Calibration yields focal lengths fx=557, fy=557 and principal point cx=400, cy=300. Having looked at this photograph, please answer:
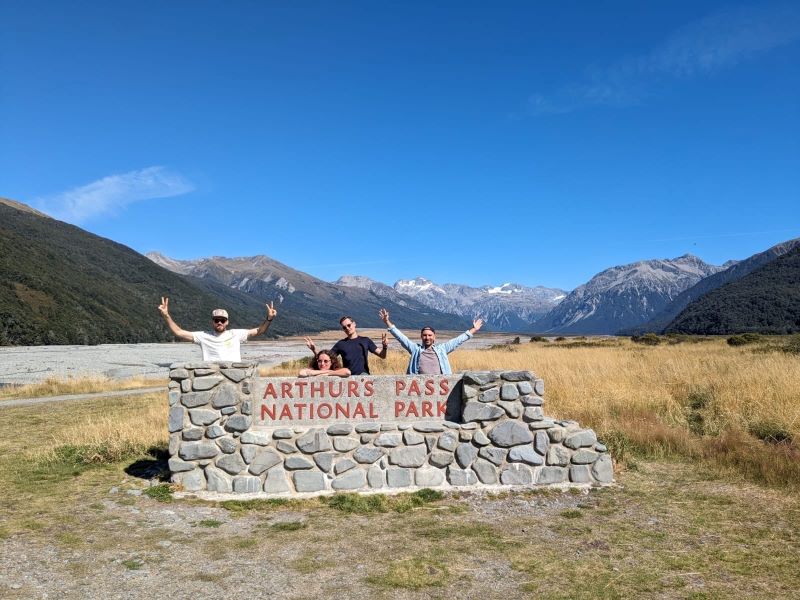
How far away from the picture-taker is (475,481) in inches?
295

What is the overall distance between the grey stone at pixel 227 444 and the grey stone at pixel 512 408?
3.57 metres

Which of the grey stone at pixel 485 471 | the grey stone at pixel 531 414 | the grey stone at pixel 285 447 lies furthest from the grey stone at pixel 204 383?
the grey stone at pixel 531 414

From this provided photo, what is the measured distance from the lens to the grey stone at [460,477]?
7.46 metres

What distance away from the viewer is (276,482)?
23.8 feet

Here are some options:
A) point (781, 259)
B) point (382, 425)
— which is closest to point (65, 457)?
point (382, 425)

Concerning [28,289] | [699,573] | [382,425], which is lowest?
[699,573]

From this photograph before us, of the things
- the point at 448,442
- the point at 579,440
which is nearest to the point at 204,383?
the point at 448,442

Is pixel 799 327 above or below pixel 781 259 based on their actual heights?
below

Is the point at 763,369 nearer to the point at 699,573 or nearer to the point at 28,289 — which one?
the point at 699,573

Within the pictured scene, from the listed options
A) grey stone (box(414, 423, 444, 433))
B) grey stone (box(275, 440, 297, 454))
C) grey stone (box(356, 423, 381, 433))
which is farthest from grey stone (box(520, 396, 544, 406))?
grey stone (box(275, 440, 297, 454))

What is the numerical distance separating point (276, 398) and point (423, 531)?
276 centimetres

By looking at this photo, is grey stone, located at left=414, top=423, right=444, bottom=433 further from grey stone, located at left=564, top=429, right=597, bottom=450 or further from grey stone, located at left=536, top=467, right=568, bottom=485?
grey stone, located at left=564, top=429, right=597, bottom=450

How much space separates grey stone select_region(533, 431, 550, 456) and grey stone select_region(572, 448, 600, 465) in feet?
1.34

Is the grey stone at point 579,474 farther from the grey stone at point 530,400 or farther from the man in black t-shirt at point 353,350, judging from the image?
the man in black t-shirt at point 353,350
